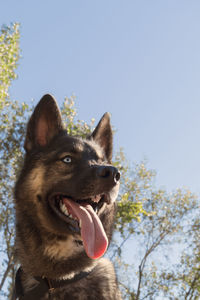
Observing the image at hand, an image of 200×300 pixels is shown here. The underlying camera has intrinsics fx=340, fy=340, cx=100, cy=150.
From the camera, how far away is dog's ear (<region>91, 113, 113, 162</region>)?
571 centimetres

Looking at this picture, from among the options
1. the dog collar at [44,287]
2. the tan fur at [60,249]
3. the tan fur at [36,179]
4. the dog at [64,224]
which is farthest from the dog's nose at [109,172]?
the dog collar at [44,287]

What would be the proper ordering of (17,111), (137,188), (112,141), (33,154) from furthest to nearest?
1. (137,188)
2. (17,111)
3. (112,141)
4. (33,154)

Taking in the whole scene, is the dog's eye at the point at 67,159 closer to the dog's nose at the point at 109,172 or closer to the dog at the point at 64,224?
the dog at the point at 64,224

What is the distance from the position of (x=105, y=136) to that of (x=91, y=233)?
2.03m

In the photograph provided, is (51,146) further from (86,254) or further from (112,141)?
(86,254)

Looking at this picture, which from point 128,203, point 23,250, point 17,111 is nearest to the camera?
point 23,250

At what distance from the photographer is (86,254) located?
4445 millimetres

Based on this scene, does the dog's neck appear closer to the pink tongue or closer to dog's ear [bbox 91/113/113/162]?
the pink tongue

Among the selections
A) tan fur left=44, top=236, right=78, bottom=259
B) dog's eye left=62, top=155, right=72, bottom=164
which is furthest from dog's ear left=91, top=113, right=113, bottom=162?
tan fur left=44, top=236, right=78, bottom=259

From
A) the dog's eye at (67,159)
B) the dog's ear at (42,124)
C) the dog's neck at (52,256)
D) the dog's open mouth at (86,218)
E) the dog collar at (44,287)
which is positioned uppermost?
the dog's ear at (42,124)

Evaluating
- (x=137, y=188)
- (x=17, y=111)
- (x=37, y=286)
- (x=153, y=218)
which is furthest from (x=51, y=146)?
(x=153, y=218)

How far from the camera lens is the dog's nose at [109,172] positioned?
4289 mm

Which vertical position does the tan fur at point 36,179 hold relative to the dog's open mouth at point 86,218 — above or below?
above

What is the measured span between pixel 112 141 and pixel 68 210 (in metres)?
1.71
